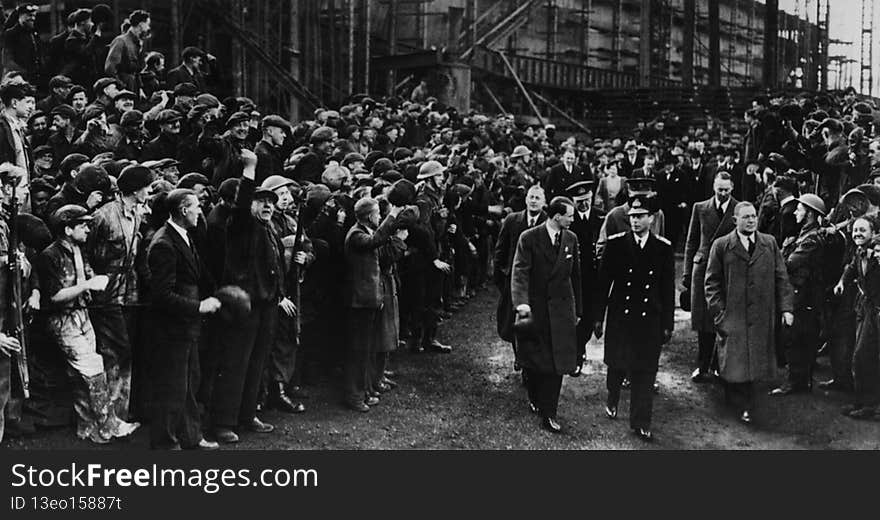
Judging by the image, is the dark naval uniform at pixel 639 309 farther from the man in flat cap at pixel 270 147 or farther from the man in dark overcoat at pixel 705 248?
the man in flat cap at pixel 270 147

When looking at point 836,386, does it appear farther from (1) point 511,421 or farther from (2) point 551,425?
(1) point 511,421

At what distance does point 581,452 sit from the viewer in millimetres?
5434

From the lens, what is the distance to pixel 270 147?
8836 millimetres

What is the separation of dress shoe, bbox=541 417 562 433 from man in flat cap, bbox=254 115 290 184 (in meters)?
3.26

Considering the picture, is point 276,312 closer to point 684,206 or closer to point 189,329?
point 189,329

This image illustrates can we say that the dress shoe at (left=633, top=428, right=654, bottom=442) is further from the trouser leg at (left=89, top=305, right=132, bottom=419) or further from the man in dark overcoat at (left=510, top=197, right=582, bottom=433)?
the trouser leg at (left=89, top=305, right=132, bottom=419)

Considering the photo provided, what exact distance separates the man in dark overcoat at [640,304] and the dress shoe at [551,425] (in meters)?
0.60

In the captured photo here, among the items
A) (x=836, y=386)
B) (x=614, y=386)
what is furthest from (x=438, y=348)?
(x=836, y=386)

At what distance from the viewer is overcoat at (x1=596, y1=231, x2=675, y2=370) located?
23.6ft

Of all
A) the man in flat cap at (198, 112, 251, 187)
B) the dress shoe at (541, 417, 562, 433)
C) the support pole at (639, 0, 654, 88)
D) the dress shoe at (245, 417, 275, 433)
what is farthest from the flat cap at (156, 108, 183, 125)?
the support pole at (639, 0, 654, 88)

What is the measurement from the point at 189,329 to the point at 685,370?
528 cm

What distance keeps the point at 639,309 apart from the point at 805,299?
2.12 meters

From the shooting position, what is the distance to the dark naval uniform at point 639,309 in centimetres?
721

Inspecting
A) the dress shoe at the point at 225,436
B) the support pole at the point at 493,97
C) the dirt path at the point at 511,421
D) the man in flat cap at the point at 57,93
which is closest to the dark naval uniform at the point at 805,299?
the dirt path at the point at 511,421
